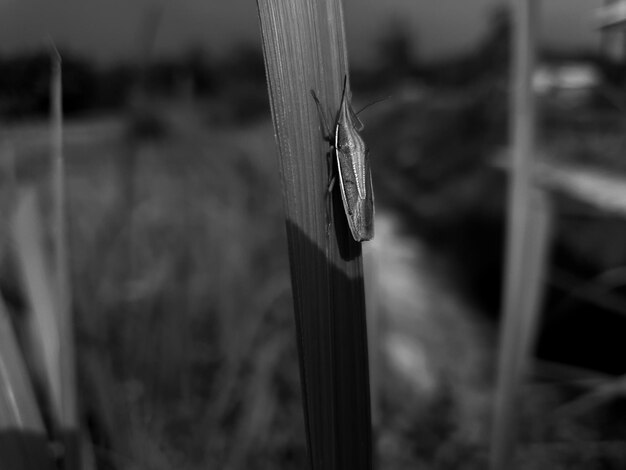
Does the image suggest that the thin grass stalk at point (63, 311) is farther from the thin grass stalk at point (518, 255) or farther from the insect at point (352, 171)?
the thin grass stalk at point (518, 255)

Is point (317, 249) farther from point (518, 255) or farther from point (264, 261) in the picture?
point (264, 261)

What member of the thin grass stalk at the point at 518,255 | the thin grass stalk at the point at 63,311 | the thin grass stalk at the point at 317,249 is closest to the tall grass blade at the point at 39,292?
the thin grass stalk at the point at 63,311

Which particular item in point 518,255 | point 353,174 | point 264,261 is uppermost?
point 353,174

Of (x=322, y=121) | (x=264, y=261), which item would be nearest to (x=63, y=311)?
(x=322, y=121)

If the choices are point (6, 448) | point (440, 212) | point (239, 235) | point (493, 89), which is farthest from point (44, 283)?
point (493, 89)

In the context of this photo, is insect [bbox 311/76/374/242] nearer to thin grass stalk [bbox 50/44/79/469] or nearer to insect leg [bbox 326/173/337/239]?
insect leg [bbox 326/173/337/239]

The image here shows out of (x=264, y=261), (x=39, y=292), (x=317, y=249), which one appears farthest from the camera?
(x=264, y=261)
